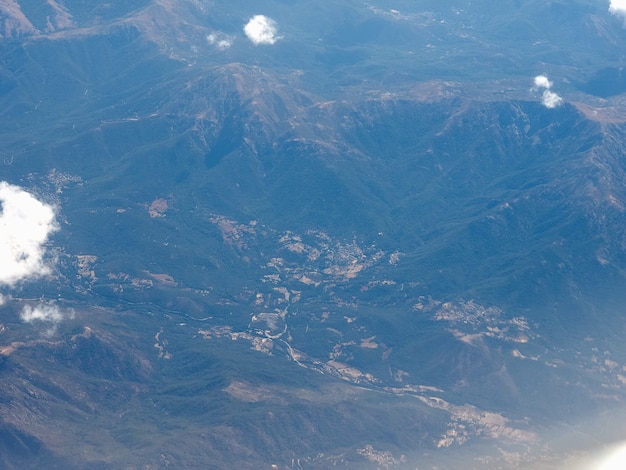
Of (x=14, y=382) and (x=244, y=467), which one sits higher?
(x=14, y=382)

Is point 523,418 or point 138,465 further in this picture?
point 523,418

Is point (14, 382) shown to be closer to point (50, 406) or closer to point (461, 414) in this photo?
point (50, 406)

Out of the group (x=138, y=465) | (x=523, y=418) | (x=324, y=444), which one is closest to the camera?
(x=138, y=465)

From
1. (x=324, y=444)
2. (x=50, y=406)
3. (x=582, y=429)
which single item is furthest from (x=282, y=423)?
(x=582, y=429)

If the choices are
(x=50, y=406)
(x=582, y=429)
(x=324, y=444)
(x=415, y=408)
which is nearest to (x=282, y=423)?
(x=324, y=444)

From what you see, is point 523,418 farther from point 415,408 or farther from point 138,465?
point 138,465

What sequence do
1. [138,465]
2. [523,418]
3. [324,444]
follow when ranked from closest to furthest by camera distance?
[138,465], [324,444], [523,418]

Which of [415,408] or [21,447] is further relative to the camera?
[415,408]

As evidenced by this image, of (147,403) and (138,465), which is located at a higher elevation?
(147,403)
